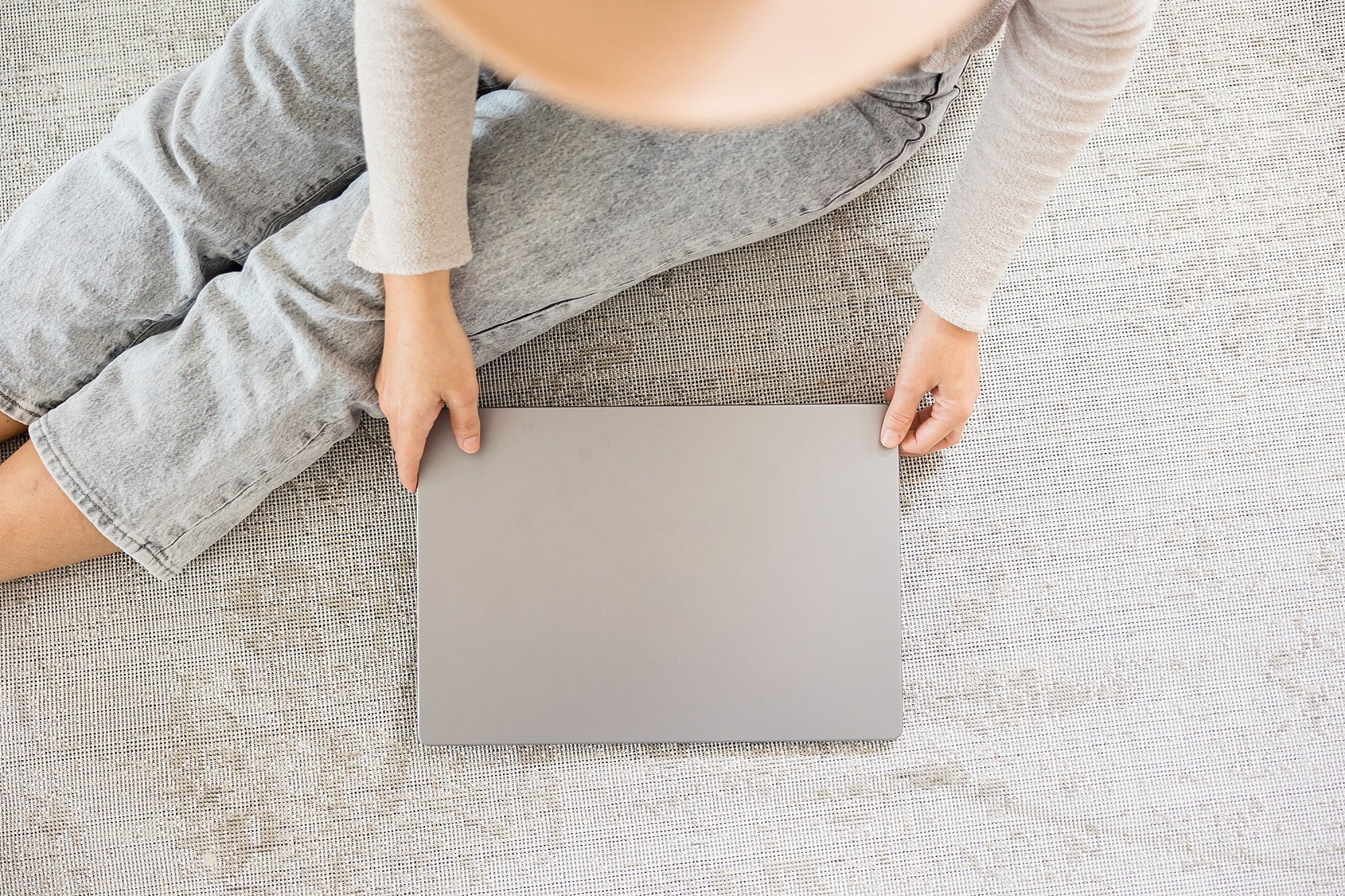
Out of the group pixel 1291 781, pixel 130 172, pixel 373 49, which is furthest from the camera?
pixel 1291 781

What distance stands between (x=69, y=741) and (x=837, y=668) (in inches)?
27.2

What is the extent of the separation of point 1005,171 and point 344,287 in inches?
20.1

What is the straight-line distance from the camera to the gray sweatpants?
773 mm

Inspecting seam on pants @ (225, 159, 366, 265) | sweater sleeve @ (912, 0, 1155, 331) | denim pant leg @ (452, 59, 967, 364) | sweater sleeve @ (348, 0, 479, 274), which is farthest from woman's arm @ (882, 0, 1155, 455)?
seam on pants @ (225, 159, 366, 265)

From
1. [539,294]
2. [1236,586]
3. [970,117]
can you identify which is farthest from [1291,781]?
[539,294]

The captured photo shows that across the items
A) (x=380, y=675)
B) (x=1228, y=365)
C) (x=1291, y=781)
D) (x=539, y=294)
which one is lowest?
(x=1291, y=781)

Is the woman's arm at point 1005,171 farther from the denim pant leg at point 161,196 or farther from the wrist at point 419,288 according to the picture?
the denim pant leg at point 161,196

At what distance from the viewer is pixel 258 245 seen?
2.67 feet

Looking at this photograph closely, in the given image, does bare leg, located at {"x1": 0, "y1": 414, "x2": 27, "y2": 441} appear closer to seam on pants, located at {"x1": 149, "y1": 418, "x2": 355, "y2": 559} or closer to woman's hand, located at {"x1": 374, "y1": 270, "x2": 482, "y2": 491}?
seam on pants, located at {"x1": 149, "y1": 418, "x2": 355, "y2": 559}

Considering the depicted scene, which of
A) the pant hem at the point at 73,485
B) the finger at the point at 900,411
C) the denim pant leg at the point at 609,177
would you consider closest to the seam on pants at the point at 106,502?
the pant hem at the point at 73,485

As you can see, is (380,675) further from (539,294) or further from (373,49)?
(373,49)

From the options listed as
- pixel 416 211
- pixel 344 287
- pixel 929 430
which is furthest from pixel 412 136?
pixel 929 430

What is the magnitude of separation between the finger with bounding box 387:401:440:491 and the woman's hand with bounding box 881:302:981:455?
401mm

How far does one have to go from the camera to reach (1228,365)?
3.09 ft
